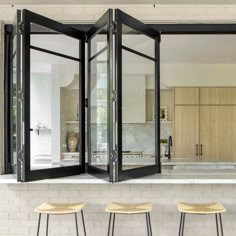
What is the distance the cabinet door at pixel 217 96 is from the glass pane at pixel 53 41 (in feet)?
12.5

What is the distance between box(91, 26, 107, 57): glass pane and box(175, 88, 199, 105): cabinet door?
3436mm

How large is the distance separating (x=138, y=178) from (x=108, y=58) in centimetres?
125

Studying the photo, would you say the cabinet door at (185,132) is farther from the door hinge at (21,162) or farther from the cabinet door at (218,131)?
the door hinge at (21,162)

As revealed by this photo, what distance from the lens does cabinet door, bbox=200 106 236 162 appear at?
21.1 feet

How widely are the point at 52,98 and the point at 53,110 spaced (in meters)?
0.13

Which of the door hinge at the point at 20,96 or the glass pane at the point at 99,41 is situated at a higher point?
the glass pane at the point at 99,41

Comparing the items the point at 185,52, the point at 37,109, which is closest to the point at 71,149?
the point at 37,109

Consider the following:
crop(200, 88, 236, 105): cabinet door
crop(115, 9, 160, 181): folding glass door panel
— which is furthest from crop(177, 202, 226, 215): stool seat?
crop(200, 88, 236, 105): cabinet door

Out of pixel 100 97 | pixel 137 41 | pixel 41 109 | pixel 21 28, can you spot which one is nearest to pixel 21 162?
pixel 41 109

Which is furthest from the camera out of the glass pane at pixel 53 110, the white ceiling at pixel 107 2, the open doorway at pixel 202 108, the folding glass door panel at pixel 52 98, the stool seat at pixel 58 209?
the open doorway at pixel 202 108

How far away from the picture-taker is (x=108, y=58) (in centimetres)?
305

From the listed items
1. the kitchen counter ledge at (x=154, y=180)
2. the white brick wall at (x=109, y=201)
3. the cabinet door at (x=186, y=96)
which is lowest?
the white brick wall at (x=109, y=201)

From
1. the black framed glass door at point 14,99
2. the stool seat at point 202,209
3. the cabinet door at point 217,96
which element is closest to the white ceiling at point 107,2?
the black framed glass door at point 14,99

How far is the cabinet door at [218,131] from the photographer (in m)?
6.45
